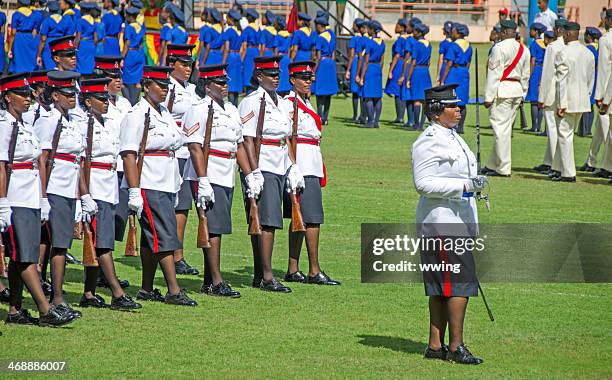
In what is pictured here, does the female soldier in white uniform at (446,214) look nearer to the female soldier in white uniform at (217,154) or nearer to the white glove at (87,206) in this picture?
the female soldier in white uniform at (217,154)

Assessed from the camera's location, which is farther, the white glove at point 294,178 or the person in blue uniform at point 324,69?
the person in blue uniform at point 324,69

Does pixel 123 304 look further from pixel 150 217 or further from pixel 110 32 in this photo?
pixel 110 32

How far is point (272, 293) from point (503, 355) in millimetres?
2863

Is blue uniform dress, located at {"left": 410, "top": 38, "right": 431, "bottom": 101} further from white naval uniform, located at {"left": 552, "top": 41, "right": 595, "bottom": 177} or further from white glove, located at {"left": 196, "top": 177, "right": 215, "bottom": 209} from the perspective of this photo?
white glove, located at {"left": 196, "top": 177, "right": 215, "bottom": 209}

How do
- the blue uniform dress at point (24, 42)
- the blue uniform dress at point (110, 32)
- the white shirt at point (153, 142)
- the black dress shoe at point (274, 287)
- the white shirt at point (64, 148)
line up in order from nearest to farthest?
the white shirt at point (64, 148) → the white shirt at point (153, 142) → the black dress shoe at point (274, 287) → the blue uniform dress at point (24, 42) → the blue uniform dress at point (110, 32)

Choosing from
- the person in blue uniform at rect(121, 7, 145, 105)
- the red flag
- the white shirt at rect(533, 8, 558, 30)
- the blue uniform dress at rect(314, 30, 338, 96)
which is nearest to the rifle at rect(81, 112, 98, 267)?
the person in blue uniform at rect(121, 7, 145, 105)

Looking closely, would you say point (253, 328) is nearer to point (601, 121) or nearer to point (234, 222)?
point (234, 222)

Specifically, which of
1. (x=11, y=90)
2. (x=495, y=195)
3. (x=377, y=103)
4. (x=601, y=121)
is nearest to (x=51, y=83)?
(x=11, y=90)

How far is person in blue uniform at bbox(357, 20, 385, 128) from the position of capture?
25359 mm

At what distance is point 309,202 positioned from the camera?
38.0 ft

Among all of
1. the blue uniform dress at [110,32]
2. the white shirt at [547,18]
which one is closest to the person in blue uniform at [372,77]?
the white shirt at [547,18]

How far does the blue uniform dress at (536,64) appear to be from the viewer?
25734 mm

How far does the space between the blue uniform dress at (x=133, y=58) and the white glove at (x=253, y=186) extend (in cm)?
1482

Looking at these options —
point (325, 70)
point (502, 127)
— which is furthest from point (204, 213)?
point (325, 70)
